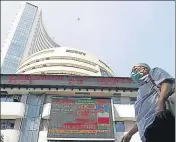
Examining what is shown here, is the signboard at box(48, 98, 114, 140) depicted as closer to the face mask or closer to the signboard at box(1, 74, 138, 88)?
the signboard at box(1, 74, 138, 88)

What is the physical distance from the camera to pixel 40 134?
2014 cm

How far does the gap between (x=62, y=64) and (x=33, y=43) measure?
45.7m

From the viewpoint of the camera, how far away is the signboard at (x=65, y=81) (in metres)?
23.2

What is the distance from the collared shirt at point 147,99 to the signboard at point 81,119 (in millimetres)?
15893

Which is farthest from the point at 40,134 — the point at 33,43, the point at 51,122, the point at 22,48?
the point at 33,43

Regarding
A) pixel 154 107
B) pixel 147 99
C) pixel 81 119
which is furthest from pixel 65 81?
pixel 154 107

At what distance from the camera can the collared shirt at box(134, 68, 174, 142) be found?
3.96m

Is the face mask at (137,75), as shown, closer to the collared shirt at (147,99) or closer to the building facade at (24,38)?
the collared shirt at (147,99)

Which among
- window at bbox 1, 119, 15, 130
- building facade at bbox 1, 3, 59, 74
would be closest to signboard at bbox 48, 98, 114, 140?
window at bbox 1, 119, 15, 130

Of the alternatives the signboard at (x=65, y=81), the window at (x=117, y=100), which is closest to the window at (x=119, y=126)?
the window at (x=117, y=100)

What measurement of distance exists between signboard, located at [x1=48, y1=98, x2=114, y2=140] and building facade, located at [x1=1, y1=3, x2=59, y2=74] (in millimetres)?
43676

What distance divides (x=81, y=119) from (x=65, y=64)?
1519cm

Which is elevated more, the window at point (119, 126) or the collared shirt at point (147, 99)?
the window at point (119, 126)

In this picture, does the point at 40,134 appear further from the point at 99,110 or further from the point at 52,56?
the point at 52,56
